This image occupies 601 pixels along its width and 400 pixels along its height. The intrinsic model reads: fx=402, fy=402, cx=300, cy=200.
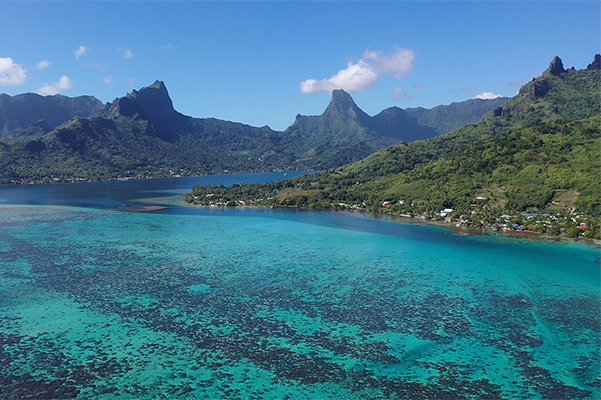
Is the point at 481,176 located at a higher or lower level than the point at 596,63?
lower

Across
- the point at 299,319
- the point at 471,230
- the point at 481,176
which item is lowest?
the point at 299,319

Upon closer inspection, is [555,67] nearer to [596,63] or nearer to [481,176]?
[596,63]

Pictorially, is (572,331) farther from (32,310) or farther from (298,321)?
(32,310)

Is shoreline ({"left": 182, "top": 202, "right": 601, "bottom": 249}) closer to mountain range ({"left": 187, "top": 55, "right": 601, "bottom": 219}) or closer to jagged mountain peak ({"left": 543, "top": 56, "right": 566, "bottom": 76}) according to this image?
mountain range ({"left": 187, "top": 55, "right": 601, "bottom": 219})

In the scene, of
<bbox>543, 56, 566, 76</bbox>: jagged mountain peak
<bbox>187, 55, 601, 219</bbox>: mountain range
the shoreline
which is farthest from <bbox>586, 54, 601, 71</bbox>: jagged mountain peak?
the shoreline

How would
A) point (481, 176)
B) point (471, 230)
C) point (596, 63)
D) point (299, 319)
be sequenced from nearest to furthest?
point (299, 319)
point (471, 230)
point (481, 176)
point (596, 63)

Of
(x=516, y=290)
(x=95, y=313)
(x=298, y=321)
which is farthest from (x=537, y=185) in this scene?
(x=95, y=313)

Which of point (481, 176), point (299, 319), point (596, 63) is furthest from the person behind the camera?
point (596, 63)

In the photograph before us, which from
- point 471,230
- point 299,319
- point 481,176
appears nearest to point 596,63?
point 481,176
